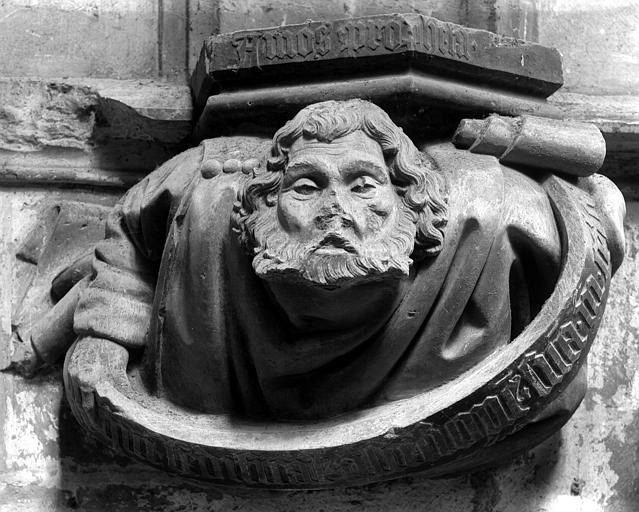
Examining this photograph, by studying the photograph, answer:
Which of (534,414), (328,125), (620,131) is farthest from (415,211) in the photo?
(620,131)

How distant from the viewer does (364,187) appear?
83.9 inches

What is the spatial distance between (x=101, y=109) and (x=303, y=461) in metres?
0.72

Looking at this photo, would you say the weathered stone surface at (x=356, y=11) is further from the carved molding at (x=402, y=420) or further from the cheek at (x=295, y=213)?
the cheek at (x=295, y=213)

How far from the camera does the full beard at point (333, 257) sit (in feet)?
6.74

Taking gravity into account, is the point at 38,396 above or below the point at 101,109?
below

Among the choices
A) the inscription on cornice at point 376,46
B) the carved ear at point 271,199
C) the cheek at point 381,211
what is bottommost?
the carved ear at point 271,199

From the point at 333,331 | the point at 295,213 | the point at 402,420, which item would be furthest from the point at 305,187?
the point at 402,420

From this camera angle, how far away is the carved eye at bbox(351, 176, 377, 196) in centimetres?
213

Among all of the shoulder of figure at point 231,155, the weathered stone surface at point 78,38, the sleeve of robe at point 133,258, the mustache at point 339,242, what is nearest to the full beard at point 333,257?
the mustache at point 339,242

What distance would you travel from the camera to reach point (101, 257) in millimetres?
2420

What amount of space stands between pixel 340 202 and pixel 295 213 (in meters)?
0.07

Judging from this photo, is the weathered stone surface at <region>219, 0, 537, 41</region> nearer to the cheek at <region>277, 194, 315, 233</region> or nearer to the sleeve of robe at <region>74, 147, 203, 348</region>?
the sleeve of robe at <region>74, 147, 203, 348</region>

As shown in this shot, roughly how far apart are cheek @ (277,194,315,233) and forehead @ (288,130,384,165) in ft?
0.21

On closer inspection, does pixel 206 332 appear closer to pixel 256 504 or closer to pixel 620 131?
pixel 256 504
